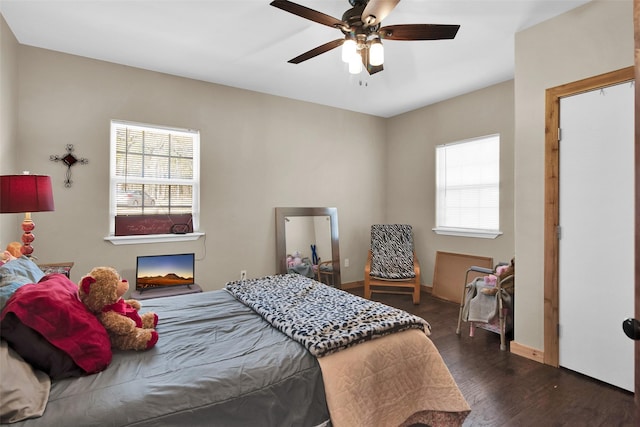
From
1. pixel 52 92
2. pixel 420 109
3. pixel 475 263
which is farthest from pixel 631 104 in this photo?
pixel 52 92

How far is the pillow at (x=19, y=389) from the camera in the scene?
0.98 metres

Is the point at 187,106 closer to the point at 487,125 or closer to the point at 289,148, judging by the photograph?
the point at 289,148

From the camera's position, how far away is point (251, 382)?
131 cm

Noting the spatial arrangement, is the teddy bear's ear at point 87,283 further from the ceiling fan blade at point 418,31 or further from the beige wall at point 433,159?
the beige wall at point 433,159

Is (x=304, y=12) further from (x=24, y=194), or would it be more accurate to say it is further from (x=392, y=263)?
(x=392, y=263)

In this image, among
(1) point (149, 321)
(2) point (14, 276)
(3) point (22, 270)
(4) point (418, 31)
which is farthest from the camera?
(4) point (418, 31)

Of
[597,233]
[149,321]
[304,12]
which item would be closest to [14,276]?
[149,321]

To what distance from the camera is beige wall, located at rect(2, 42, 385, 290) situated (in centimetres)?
301

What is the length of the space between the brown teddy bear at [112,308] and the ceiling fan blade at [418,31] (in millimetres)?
1968

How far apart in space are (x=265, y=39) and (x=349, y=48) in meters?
1.15

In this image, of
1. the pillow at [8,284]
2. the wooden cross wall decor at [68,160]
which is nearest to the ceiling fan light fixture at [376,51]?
the pillow at [8,284]

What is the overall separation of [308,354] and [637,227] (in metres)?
1.24

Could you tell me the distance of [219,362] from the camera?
1.38 m

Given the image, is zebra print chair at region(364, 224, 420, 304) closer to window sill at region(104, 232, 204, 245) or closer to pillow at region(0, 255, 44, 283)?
window sill at region(104, 232, 204, 245)
